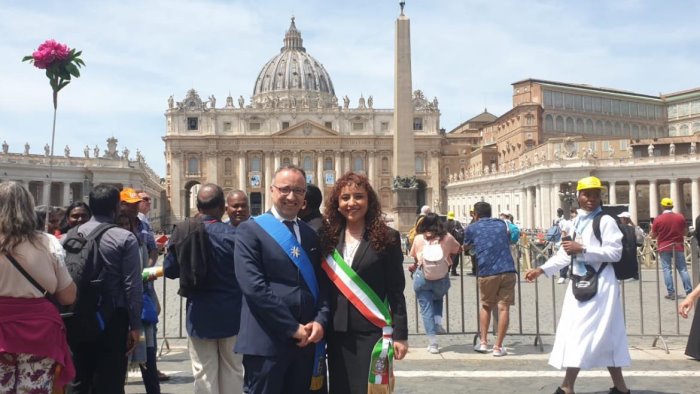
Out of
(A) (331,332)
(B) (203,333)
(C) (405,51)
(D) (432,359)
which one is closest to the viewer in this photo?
(A) (331,332)

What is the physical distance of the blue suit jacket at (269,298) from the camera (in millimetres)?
3594

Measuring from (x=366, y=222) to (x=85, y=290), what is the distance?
1.88 m

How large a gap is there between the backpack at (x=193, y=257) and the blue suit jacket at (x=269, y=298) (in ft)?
3.30

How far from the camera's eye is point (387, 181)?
81625mm

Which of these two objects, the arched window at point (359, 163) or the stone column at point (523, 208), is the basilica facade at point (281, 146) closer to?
the arched window at point (359, 163)

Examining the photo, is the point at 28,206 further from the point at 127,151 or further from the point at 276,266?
the point at 127,151

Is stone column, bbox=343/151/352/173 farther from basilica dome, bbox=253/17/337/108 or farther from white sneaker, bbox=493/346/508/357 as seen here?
white sneaker, bbox=493/346/508/357

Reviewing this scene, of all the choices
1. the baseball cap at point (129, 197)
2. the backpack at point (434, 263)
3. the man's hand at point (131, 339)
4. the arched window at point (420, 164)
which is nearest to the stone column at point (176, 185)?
the arched window at point (420, 164)

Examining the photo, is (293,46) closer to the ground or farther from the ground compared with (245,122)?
farther from the ground

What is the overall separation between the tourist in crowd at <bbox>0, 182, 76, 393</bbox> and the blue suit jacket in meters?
1.04

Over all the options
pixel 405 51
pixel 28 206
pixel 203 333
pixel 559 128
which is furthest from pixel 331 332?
pixel 559 128

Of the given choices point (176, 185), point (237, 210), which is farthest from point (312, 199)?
point (176, 185)

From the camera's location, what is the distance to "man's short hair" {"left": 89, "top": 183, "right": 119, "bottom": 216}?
4.79 meters

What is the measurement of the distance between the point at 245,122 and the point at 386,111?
17.6 meters
